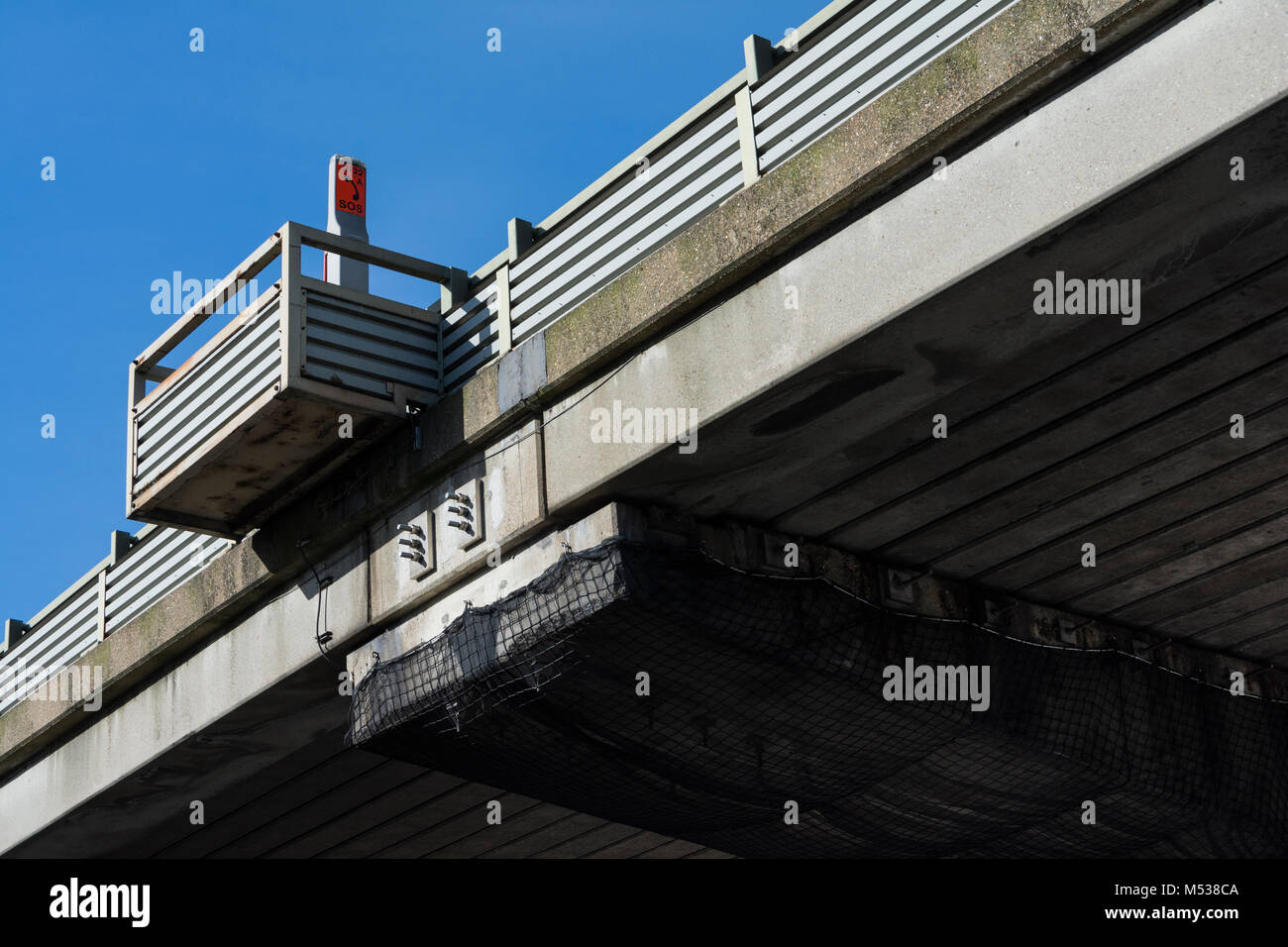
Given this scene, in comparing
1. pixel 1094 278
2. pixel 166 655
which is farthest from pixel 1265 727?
pixel 166 655

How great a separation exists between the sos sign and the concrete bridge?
4.86ft

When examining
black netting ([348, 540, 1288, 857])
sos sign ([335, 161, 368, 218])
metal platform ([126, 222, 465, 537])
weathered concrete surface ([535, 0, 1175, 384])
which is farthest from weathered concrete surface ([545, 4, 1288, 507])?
sos sign ([335, 161, 368, 218])

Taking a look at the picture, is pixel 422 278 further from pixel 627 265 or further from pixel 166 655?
pixel 166 655

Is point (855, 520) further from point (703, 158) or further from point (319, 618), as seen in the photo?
point (319, 618)

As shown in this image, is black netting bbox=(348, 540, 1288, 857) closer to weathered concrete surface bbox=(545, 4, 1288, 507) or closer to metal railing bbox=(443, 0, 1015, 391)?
weathered concrete surface bbox=(545, 4, 1288, 507)

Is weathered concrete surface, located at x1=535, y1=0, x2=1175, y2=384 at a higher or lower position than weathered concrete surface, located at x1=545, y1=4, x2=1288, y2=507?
higher

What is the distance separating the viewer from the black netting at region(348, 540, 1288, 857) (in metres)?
9.48

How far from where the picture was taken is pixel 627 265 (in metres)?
9.50

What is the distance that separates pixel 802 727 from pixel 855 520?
1.67 metres

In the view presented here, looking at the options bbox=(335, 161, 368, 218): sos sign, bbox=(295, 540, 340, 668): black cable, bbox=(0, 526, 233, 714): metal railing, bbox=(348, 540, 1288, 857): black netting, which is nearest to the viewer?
bbox=(348, 540, 1288, 857): black netting

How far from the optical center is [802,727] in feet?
34.7

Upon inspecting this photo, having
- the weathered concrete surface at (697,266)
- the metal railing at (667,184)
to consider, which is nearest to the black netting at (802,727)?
the weathered concrete surface at (697,266)

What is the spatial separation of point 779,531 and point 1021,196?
3.03 m

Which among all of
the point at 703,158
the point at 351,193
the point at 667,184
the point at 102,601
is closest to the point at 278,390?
the point at 351,193
